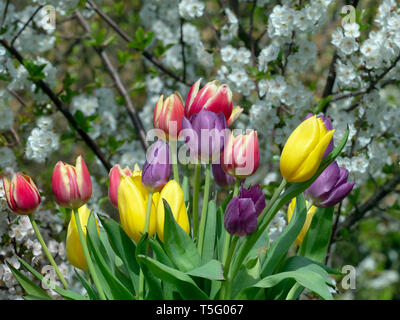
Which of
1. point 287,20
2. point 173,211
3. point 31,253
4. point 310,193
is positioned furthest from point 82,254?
point 287,20

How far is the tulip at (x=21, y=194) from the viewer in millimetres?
617

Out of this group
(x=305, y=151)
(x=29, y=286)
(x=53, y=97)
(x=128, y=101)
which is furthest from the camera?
(x=128, y=101)

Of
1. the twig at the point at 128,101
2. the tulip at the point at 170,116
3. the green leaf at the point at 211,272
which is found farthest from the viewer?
the twig at the point at 128,101

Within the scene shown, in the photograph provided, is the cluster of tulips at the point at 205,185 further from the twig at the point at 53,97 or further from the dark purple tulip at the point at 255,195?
the twig at the point at 53,97

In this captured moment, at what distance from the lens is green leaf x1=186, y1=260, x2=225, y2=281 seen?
1.73 feet

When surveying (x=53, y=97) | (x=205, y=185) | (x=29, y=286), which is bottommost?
(x=29, y=286)

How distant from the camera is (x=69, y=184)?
605 millimetres

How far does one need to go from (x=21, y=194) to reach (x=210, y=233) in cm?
23

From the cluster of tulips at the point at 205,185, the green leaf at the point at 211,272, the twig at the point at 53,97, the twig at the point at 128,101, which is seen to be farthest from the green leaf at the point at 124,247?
the twig at the point at 128,101

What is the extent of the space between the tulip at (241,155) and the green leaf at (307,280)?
113 millimetres

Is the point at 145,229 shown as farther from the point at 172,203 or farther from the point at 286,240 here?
the point at 286,240

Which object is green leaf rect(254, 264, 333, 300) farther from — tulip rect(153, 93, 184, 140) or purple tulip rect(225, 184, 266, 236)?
tulip rect(153, 93, 184, 140)

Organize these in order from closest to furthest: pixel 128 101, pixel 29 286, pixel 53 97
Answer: pixel 29 286 < pixel 53 97 < pixel 128 101

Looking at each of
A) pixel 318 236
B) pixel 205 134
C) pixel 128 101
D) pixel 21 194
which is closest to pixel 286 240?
pixel 318 236
